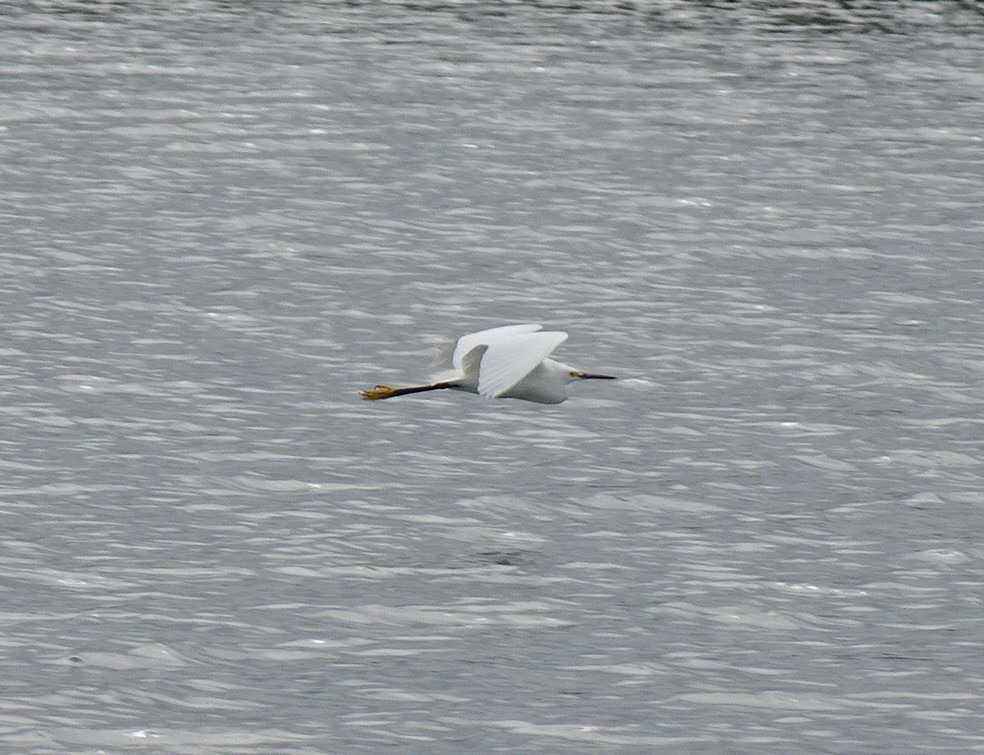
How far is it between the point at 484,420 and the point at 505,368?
394cm

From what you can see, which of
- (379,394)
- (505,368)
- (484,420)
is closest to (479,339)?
(505,368)

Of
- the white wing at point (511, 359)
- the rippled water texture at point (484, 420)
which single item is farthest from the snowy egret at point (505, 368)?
the rippled water texture at point (484, 420)

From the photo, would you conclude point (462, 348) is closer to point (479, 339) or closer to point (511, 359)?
point (479, 339)

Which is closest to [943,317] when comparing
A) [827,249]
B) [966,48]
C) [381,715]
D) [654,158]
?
[827,249]

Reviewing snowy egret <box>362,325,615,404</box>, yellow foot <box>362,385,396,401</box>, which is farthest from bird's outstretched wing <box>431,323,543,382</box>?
yellow foot <box>362,385,396,401</box>

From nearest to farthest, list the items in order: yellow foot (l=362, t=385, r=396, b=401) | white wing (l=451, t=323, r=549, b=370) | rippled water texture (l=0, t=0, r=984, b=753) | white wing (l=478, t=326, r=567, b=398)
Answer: rippled water texture (l=0, t=0, r=984, b=753)
white wing (l=478, t=326, r=567, b=398)
white wing (l=451, t=323, r=549, b=370)
yellow foot (l=362, t=385, r=396, b=401)

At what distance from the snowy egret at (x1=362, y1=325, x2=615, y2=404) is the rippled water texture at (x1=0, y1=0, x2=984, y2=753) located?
1.03 m

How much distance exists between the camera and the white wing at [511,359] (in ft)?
64.4

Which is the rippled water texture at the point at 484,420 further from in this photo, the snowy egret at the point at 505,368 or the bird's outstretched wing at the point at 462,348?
the bird's outstretched wing at the point at 462,348

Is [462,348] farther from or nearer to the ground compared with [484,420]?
farther from the ground

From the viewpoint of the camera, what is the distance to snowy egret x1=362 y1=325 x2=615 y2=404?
64.8ft

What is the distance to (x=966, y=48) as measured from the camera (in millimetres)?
51625

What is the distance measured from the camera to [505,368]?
65.1 feet

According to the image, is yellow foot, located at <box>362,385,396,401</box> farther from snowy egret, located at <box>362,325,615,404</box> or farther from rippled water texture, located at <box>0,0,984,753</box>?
rippled water texture, located at <box>0,0,984,753</box>
